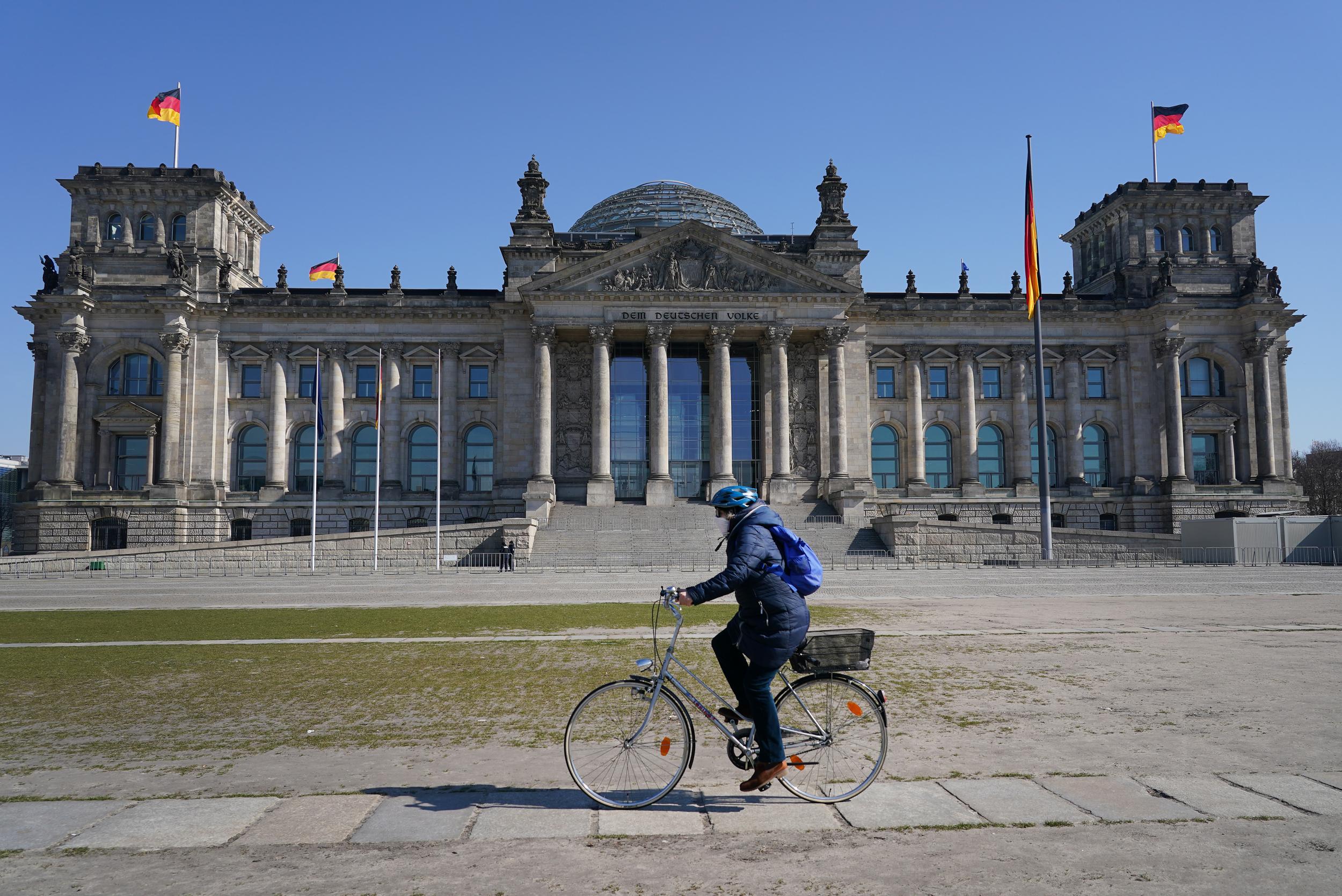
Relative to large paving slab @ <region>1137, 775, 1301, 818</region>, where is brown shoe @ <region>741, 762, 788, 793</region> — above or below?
above

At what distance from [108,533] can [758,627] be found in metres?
64.7

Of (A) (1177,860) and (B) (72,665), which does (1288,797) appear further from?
(B) (72,665)

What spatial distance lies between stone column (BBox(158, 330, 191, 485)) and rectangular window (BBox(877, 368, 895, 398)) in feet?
152

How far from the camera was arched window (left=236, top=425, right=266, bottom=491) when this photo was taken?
64.9 m

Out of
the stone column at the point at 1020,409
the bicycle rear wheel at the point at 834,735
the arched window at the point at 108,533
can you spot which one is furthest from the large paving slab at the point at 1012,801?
the arched window at the point at 108,533

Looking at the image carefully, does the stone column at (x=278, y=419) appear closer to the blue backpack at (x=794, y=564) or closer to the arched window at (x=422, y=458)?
the arched window at (x=422, y=458)

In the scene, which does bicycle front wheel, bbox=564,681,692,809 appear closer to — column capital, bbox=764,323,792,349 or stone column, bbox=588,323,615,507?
stone column, bbox=588,323,615,507

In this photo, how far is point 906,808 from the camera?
24.6ft

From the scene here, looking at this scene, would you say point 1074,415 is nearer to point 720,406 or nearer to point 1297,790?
point 720,406

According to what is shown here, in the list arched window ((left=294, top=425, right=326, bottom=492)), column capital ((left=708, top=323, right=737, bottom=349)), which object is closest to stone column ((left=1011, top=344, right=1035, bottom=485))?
column capital ((left=708, top=323, right=737, bottom=349))

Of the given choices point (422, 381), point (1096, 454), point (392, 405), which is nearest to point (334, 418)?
point (392, 405)

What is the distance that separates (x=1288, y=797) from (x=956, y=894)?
365 centimetres

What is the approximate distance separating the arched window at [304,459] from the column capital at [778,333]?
30.3m

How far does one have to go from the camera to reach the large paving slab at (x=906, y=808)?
716cm
